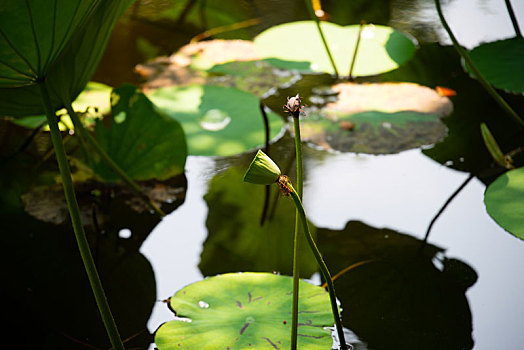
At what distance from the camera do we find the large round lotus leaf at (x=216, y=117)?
158 centimetres

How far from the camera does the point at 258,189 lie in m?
1.44

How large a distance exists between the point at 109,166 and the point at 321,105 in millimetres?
705

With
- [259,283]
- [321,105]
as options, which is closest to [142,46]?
[321,105]

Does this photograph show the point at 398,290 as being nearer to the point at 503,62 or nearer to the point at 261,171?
the point at 261,171

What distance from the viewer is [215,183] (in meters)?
1.45

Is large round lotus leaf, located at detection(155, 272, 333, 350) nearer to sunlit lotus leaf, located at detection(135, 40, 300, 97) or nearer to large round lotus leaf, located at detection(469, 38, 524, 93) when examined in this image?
sunlit lotus leaf, located at detection(135, 40, 300, 97)

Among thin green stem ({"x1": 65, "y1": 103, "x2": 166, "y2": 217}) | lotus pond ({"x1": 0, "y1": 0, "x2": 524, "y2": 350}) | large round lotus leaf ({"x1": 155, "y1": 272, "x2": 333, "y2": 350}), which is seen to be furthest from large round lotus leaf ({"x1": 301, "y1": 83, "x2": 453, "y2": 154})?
large round lotus leaf ({"x1": 155, "y1": 272, "x2": 333, "y2": 350})

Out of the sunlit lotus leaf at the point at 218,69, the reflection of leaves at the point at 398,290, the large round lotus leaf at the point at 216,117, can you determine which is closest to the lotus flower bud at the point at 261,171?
the reflection of leaves at the point at 398,290

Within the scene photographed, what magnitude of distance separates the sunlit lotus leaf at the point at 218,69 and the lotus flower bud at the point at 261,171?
1.16m

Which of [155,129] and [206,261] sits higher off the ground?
[155,129]

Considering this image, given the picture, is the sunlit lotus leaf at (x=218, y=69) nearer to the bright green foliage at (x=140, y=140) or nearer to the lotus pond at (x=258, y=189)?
the lotus pond at (x=258, y=189)

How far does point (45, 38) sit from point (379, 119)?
103cm

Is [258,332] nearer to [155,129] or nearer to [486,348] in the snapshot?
[486,348]

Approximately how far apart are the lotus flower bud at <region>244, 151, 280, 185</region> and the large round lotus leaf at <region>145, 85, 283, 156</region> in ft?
2.72
